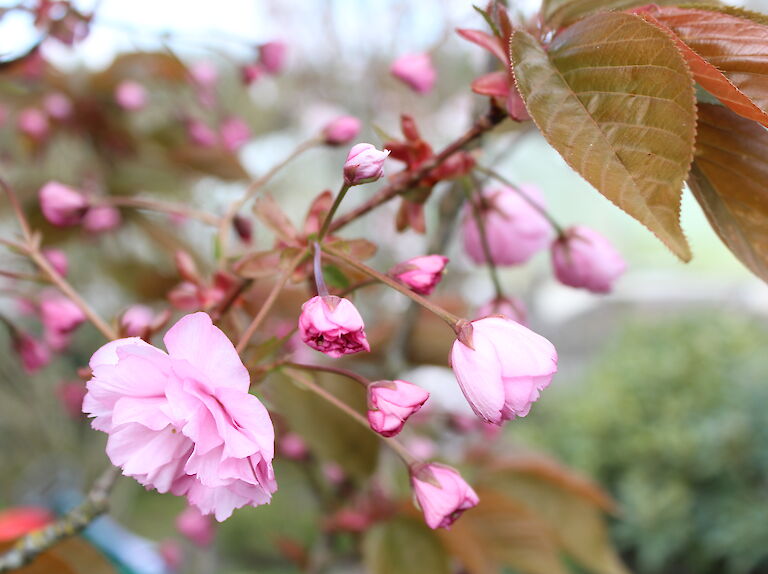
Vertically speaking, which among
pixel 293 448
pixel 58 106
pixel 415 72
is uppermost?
pixel 415 72

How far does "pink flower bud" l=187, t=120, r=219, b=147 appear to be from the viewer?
35.5 inches

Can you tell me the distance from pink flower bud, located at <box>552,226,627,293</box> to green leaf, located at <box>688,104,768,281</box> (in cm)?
13

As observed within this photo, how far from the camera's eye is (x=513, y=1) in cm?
51

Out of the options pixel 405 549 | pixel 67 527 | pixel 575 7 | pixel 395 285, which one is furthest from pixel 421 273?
pixel 405 549

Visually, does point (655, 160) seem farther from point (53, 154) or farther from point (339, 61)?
point (339, 61)

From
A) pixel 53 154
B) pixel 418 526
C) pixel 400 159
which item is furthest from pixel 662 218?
pixel 53 154

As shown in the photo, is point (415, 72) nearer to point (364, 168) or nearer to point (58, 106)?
point (364, 168)

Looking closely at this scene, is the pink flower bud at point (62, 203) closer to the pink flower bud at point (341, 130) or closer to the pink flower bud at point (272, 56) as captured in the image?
the pink flower bud at point (341, 130)

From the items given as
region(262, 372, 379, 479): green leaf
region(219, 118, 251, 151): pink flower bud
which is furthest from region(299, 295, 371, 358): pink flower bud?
region(219, 118, 251, 151): pink flower bud

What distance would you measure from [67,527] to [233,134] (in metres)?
0.67

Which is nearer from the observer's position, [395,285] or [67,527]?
[395,285]

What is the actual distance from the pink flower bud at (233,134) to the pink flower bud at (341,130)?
1.56 feet

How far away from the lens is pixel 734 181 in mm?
→ 308

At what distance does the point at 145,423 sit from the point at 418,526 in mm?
386
